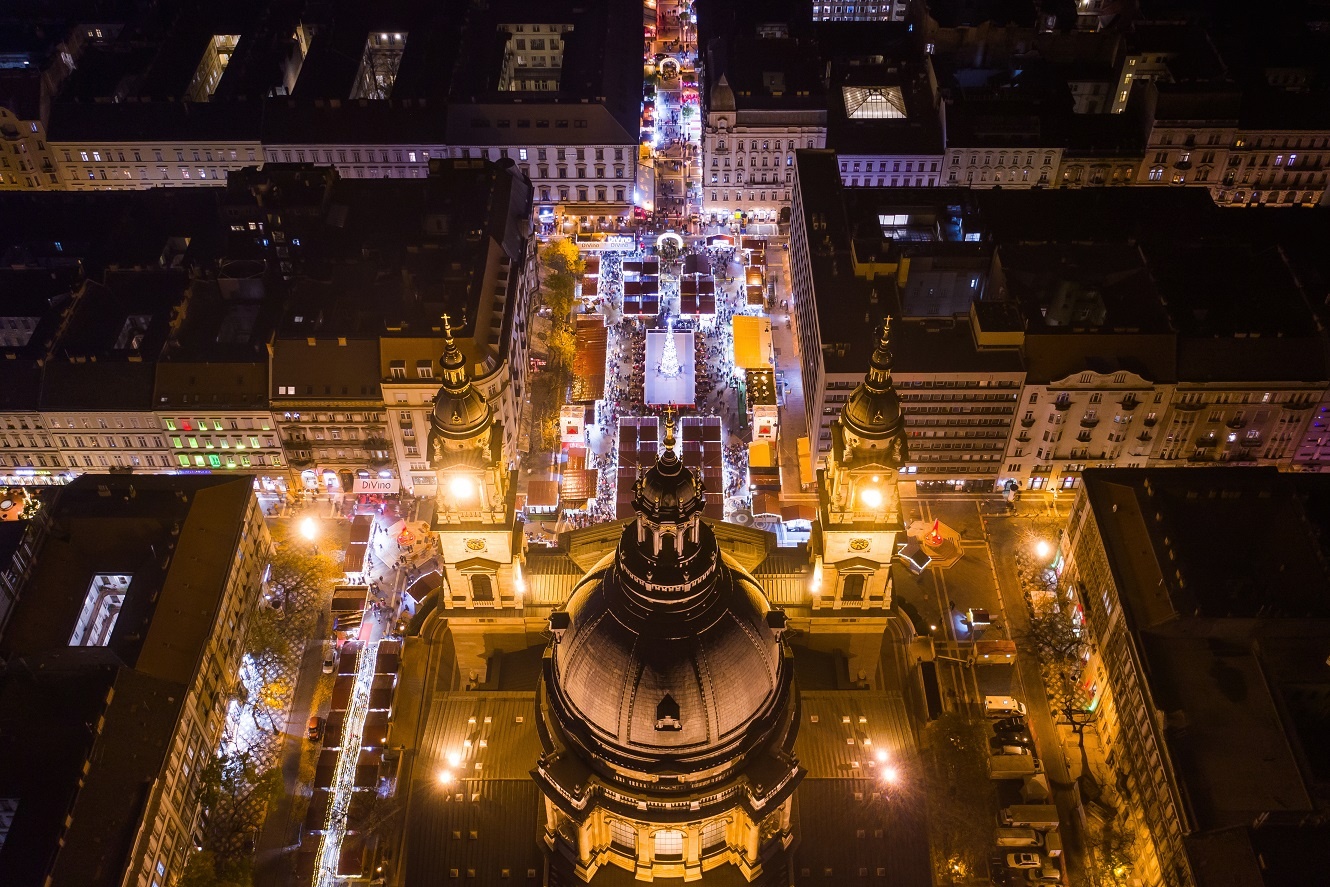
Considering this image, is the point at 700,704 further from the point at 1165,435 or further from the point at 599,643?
the point at 1165,435

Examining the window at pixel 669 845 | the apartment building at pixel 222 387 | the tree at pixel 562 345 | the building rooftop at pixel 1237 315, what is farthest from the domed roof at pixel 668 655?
the building rooftop at pixel 1237 315

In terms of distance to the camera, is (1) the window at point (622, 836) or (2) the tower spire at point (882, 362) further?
(1) the window at point (622, 836)

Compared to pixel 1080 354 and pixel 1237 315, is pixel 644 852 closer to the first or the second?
pixel 1080 354

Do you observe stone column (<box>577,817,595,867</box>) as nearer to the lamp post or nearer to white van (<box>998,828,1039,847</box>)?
white van (<box>998,828,1039,847</box>)

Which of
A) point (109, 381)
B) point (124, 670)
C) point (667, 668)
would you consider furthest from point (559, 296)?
point (667, 668)

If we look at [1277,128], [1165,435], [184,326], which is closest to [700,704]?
[1165,435]

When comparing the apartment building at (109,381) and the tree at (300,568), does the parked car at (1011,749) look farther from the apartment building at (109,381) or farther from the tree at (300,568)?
the apartment building at (109,381)

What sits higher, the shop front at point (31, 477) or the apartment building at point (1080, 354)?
the apartment building at point (1080, 354)

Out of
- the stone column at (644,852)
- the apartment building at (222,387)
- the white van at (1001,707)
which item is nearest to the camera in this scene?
the stone column at (644,852)
